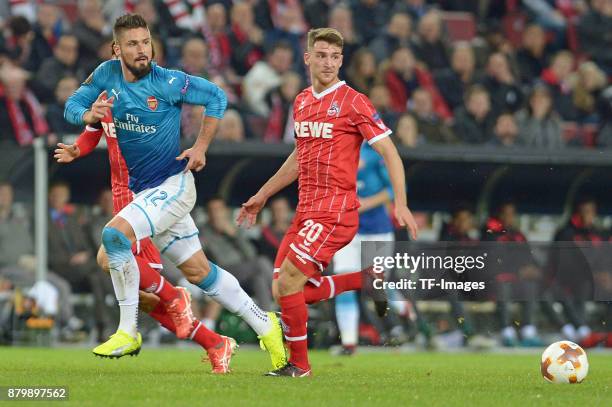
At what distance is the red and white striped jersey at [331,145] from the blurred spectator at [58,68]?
754cm

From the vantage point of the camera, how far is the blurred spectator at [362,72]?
17.2 metres

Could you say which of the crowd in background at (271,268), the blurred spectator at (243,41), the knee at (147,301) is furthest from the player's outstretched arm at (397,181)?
the blurred spectator at (243,41)

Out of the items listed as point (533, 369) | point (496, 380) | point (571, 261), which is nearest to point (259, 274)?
point (571, 261)

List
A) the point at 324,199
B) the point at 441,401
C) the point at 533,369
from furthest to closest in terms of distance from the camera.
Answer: the point at 533,369, the point at 324,199, the point at 441,401

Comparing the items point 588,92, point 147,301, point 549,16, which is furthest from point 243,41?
point 147,301

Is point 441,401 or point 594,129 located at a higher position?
point 594,129

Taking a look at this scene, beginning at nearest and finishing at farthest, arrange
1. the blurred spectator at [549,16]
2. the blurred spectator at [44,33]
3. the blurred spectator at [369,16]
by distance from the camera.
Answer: the blurred spectator at [44,33] → the blurred spectator at [369,16] → the blurred spectator at [549,16]

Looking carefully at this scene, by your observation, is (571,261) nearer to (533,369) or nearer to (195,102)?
(533,369)

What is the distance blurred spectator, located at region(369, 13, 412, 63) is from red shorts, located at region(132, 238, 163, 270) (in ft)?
30.5

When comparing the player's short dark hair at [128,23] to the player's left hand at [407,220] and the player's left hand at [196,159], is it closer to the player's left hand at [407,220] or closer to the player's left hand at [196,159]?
the player's left hand at [196,159]

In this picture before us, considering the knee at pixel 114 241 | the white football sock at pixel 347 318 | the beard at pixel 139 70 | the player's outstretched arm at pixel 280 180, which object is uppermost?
the beard at pixel 139 70

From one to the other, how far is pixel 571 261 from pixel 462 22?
6935mm

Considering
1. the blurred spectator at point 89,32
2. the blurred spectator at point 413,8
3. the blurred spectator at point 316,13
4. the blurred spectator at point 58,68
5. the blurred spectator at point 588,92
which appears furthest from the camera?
the blurred spectator at point 413,8

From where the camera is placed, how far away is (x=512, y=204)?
1608 centimetres
